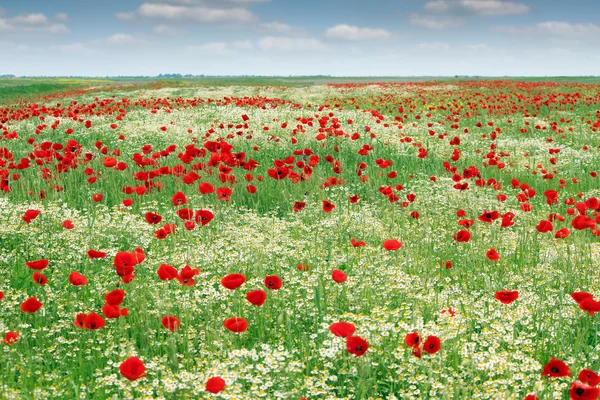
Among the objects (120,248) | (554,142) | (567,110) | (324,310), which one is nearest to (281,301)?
(324,310)

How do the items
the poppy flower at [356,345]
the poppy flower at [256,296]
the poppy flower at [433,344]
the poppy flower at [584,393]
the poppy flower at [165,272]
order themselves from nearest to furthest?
the poppy flower at [584,393]
the poppy flower at [356,345]
the poppy flower at [433,344]
the poppy flower at [256,296]
the poppy flower at [165,272]

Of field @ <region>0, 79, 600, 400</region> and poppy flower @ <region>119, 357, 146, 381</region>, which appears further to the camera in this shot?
field @ <region>0, 79, 600, 400</region>

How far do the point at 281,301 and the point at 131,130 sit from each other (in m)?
10.5

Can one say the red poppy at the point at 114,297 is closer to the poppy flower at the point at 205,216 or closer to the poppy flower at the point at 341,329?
the poppy flower at the point at 341,329

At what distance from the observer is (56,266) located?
457 centimetres

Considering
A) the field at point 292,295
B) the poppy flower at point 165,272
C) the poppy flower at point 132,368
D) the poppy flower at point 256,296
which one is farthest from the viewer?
the poppy flower at point 165,272

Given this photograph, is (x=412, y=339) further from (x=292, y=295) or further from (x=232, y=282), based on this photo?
(x=292, y=295)

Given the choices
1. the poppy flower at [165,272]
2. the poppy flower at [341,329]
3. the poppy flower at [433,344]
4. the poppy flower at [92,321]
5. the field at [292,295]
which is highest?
the poppy flower at [165,272]

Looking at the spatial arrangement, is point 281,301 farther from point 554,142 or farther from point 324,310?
point 554,142

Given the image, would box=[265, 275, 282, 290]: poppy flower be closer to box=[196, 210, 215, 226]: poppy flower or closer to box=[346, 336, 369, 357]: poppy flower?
box=[346, 336, 369, 357]: poppy flower

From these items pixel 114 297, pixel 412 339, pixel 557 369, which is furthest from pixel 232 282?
pixel 557 369

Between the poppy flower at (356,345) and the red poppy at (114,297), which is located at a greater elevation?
the red poppy at (114,297)

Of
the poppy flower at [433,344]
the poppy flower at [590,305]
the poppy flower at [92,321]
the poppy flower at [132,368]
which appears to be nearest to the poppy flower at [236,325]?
the poppy flower at [132,368]

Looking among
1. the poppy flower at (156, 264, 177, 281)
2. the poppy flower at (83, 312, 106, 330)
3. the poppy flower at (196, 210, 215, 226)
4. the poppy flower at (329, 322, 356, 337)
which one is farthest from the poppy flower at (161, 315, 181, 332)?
the poppy flower at (196, 210, 215, 226)
